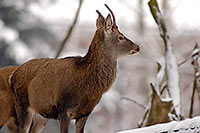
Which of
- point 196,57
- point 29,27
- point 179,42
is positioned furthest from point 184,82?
point 196,57

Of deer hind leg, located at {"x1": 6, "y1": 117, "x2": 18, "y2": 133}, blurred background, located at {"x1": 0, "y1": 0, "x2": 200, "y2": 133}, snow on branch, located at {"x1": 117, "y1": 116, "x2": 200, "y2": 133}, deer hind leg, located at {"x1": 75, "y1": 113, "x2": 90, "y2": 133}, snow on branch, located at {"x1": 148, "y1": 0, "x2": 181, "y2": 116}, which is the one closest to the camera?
snow on branch, located at {"x1": 117, "y1": 116, "x2": 200, "y2": 133}

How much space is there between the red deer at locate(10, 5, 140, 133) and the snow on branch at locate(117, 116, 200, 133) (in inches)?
12.4

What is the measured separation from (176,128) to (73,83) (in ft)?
1.98

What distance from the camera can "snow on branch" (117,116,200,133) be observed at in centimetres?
181

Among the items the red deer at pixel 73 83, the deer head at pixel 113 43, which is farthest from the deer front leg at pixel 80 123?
the deer head at pixel 113 43

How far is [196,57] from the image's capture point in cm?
321

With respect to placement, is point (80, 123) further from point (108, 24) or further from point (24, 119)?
point (108, 24)

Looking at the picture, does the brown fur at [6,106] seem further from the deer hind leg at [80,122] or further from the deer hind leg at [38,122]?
the deer hind leg at [80,122]

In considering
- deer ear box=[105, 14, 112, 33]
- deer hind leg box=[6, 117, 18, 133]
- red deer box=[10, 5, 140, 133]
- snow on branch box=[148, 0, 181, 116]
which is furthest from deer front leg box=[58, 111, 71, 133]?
snow on branch box=[148, 0, 181, 116]

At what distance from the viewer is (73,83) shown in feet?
6.35

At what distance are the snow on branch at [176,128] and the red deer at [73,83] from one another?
0.32 metres

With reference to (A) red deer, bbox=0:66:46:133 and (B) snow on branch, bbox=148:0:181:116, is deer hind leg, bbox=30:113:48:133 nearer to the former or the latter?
(A) red deer, bbox=0:66:46:133

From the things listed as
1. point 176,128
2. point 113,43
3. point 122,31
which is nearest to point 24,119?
point 113,43

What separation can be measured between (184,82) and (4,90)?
8923mm
